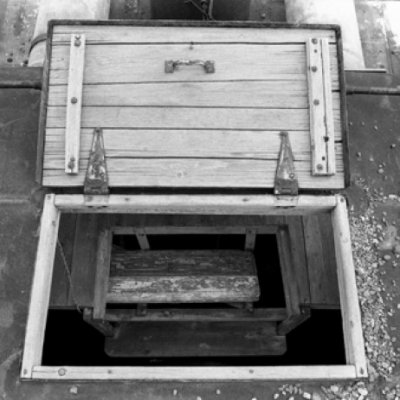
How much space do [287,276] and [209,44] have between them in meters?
2.23

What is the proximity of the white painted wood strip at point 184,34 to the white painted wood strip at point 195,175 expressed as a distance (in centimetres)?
98

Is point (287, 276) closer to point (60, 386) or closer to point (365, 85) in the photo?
point (365, 85)

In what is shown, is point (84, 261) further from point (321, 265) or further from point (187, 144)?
point (321, 265)

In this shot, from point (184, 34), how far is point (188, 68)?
0.29 meters

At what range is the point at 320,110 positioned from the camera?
367 cm

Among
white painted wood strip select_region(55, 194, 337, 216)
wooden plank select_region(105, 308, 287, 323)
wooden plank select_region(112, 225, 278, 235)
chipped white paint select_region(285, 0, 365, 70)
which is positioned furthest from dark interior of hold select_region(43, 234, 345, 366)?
chipped white paint select_region(285, 0, 365, 70)

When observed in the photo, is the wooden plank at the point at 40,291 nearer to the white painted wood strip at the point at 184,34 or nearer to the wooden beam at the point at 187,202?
the wooden beam at the point at 187,202

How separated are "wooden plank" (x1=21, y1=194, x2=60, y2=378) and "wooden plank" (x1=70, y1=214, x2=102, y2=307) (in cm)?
94

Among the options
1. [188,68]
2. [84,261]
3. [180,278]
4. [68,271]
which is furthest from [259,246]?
[188,68]

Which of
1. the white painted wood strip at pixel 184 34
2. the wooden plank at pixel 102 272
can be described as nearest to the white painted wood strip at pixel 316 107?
the white painted wood strip at pixel 184 34

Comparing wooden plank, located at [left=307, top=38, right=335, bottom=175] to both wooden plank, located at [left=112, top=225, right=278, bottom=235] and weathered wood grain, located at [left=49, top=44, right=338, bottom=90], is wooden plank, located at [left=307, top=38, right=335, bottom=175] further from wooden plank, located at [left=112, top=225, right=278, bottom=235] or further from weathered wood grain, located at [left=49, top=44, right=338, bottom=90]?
wooden plank, located at [left=112, top=225, right=278, bottom=235]

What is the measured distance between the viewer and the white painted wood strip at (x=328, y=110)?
11.8 ft

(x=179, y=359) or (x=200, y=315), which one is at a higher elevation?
(x=200, y=315)

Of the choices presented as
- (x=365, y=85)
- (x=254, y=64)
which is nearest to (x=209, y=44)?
(x=254, y=64)
